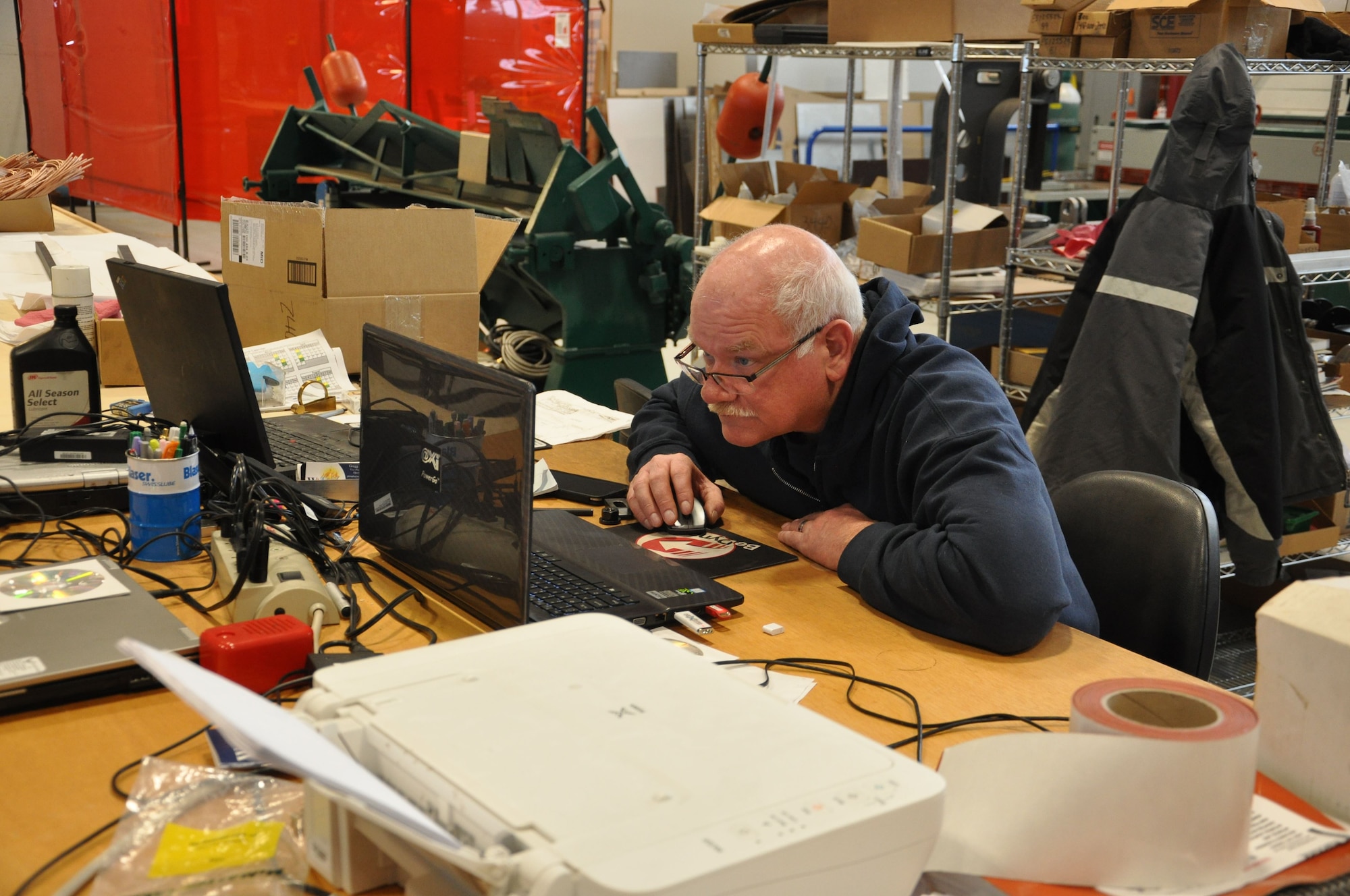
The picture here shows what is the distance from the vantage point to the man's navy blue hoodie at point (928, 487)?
1.37m

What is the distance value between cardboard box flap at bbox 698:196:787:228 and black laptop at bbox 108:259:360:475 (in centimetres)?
197

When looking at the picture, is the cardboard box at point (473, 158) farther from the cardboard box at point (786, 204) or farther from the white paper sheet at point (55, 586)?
the white paper sheet at point (55, 586)

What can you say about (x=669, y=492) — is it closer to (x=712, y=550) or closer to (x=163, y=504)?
(x=712, y=550)

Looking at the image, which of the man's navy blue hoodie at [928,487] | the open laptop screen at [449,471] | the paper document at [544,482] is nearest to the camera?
the open laptop screen at [449,471]

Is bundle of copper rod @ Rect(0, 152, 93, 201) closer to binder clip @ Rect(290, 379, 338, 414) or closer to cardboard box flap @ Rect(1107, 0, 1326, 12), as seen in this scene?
binder clip @ Rect(290, 379, 338, 414)

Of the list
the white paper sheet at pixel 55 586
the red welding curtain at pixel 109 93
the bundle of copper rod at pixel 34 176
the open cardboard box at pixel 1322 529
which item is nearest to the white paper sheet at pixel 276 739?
the white paper sheet at pixel 55 586

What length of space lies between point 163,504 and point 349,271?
1.04 meters

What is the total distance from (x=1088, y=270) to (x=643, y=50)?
234 inches

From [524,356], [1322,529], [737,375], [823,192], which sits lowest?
[1322,529]

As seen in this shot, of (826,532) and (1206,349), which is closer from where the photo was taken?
(826,532)

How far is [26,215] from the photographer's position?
398 cm

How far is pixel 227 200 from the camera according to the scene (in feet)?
8.56

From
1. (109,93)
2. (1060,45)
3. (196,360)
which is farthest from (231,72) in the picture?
(196,360)

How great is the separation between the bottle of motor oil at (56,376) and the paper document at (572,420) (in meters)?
0.73
